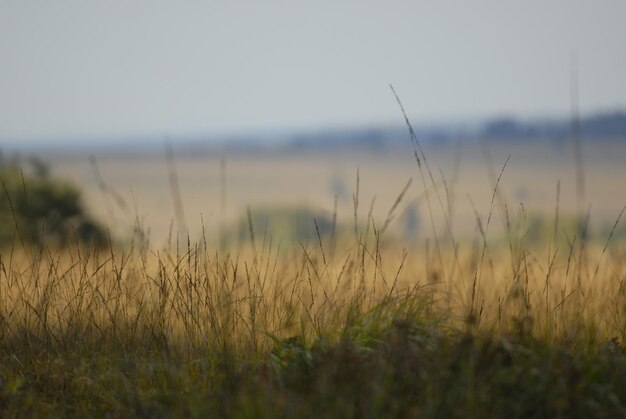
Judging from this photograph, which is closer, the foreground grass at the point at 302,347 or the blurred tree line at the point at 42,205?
the foreground grass at the point at 302,347

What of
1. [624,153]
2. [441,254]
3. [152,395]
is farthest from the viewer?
[624,153]

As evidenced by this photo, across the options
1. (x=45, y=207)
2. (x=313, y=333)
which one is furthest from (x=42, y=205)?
(x=313, y=333)

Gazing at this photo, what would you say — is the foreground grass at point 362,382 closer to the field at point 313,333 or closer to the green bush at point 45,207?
the field at point 313,333

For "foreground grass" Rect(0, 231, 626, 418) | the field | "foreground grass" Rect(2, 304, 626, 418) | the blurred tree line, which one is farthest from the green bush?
"foreground grass" Rect(2, 304, 626, 418)

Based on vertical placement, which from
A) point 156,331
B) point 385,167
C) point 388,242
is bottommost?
point 385,167

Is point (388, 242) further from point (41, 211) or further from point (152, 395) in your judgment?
point (41, 211)

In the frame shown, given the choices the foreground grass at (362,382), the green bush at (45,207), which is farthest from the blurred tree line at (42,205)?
the foreground grass at (362,382)

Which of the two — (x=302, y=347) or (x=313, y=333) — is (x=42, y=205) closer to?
(x=313, y=333)

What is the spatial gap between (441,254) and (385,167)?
52.6m

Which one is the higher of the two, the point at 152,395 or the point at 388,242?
the point at 388,242

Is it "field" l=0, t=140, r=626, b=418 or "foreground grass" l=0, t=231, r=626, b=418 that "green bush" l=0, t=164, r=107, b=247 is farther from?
"foreground grass" l=0, t=231, r=626, b=418

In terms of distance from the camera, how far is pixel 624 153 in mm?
39562

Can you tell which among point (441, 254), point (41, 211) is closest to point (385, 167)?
point (41, 211)

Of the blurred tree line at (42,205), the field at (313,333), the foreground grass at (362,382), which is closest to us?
the foreground grass at (362,382)
